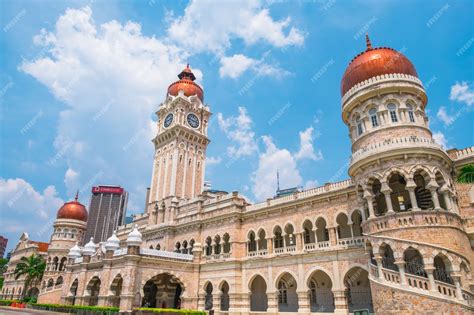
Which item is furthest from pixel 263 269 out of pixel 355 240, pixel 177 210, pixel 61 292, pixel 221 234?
pixel 61 292

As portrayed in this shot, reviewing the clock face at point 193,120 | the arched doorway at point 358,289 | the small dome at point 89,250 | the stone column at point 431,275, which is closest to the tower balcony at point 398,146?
the stone column at point 431,275

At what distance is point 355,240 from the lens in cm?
2164

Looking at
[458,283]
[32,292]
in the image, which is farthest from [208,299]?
[32,292]

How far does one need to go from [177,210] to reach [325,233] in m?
17.2

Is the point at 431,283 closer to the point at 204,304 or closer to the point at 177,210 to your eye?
the point at 204,304

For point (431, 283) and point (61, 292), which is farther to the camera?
point (61, 292)

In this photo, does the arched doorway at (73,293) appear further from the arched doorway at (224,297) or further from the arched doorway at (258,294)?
the arched doorway at (258,294)

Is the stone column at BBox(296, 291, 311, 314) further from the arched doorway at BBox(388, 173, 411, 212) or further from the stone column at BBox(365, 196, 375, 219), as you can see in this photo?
the arched doorway at BBox(388, 173, 411, 212)

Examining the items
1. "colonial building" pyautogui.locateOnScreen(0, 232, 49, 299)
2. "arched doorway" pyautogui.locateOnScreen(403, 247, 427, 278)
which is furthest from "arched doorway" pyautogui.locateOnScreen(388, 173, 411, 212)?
"colonial building" pyautogui.locateOnScreen(0, 232, 49, 299)

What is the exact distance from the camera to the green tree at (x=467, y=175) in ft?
59.6

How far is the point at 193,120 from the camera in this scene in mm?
41406

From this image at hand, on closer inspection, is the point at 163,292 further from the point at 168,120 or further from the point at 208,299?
the point at 168,120

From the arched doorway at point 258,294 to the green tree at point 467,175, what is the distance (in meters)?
17.5

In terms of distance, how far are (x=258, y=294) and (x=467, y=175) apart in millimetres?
18916
